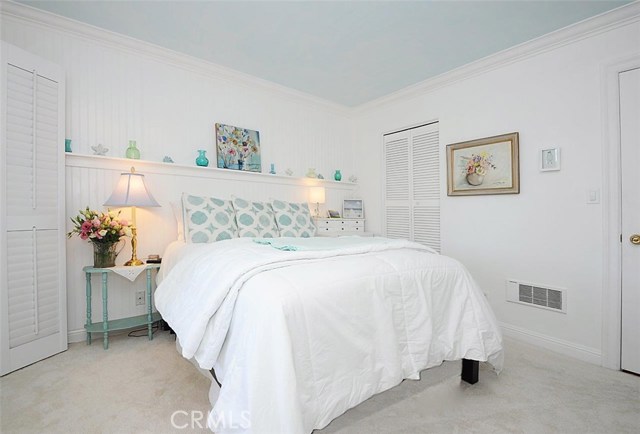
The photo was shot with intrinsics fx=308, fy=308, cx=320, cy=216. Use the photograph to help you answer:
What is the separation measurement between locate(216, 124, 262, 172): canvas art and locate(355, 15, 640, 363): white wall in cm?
211

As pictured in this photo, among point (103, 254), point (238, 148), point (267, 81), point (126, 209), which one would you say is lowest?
point (103, 254)

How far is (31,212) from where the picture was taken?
2178 mm

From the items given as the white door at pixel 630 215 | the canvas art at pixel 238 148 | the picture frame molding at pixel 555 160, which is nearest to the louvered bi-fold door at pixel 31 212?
the canvas art at pixel 238 148

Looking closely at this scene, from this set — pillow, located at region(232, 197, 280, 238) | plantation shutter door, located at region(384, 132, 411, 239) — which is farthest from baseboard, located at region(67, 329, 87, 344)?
plantation shutter door, located at region(384, 132, 411, 239)

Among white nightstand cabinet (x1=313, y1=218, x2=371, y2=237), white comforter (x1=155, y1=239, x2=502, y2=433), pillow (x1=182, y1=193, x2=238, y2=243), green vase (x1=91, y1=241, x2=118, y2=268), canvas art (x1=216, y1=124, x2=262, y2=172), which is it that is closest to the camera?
white comforter (x1=155, y1=239, x2=502, y2=433)

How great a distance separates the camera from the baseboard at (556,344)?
2336 millimetres

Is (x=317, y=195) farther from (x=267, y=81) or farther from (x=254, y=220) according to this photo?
(x=267, y=81)

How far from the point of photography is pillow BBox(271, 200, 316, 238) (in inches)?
121

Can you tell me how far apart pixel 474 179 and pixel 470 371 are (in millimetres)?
1911

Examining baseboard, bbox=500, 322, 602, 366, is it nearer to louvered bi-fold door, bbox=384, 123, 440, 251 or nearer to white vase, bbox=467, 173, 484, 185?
louvered bi-fold door, bbox=384, 123, 440, 251

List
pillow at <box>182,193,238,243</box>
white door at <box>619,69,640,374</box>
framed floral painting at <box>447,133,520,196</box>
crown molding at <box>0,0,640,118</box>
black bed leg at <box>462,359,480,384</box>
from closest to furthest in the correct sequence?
black bed leg at <box>462,359,480,384</box>
white door at <box>619,69,640,374</box>
crown molding at <box>0,0,640,118</box>
pillow at <box>182,193,238,243</box>
framed floral painting at <box>447,133,520,196</box>

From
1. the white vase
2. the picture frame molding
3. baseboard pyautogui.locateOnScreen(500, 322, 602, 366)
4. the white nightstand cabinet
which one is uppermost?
the picture frame molding

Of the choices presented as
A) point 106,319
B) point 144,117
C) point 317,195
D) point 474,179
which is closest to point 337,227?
point 317,195

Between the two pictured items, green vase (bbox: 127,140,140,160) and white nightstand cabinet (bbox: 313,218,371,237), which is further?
white nightstand cabinet (bbox: 313,218,371,237)
